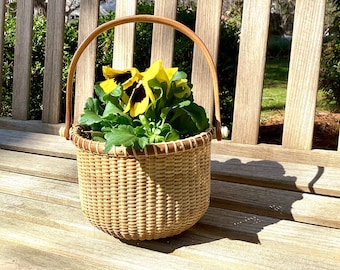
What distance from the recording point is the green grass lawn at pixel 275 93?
12.1 ft

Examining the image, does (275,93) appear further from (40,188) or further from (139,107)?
(139,107)

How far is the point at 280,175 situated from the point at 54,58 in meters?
1.06

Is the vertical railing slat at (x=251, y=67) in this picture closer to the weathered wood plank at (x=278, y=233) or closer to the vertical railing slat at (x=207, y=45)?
the vertical railing slat at (x=207, y=45)

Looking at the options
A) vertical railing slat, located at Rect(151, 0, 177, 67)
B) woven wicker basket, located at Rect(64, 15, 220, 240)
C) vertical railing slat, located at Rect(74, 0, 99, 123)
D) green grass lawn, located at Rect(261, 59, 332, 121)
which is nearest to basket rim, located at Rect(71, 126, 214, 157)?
woven wicker basket, located at Rect(64, 15, 220, 240)

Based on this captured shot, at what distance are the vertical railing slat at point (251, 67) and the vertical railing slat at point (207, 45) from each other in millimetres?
103

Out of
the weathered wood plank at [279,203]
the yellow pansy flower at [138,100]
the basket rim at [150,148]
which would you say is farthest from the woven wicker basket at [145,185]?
the weathered wood plank at [279,203]

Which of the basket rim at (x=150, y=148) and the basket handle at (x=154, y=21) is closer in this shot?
the basket rim at (x=150, y=148)

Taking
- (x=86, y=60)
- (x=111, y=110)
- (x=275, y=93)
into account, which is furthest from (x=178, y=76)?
(x=275, y=93)

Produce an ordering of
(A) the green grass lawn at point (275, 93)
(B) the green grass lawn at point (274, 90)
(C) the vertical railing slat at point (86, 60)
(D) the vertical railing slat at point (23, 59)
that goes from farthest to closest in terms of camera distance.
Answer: (B) the green grass lawn at point (274, 90), (A) the green grass lawn at point (275, 93), (D) the vertical railing slat at point (23, 59), (C) the vertical railing slat at point (86, 60)

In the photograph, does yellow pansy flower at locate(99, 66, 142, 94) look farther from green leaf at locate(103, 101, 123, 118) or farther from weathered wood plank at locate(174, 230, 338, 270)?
weathered wood plank at locate(174, 230, 338, 270)

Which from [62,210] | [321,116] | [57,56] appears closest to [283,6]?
[321,116]

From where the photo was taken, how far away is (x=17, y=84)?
223cm

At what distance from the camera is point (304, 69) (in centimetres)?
170

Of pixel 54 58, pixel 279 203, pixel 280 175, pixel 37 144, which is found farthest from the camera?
pixel 54 58
